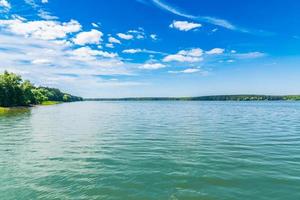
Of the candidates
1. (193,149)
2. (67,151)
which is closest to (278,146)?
(193,149)

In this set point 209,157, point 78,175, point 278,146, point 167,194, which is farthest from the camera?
point 278,146

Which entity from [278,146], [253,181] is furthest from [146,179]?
[278,146]

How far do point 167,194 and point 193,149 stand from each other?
535 inches

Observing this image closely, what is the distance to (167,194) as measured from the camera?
1576 cm

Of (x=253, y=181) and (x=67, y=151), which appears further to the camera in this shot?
(x=67, y=151)

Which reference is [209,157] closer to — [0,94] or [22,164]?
[22,164]

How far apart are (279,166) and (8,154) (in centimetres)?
2193

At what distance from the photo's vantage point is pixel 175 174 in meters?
19.5

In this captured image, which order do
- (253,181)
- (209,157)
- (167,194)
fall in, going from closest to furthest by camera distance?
(167,194) → (253,181) → (209,157)

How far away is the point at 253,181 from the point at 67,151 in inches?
672

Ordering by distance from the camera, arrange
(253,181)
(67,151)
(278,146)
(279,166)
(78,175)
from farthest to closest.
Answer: (278,146)
(67,151)
(279,166)
(78,175)
(253,181)

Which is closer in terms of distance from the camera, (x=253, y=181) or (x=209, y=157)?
(x=253, y=181)

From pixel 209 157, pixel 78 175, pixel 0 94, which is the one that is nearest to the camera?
pixel 78 175

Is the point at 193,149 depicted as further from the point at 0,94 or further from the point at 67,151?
the point at 0,94
